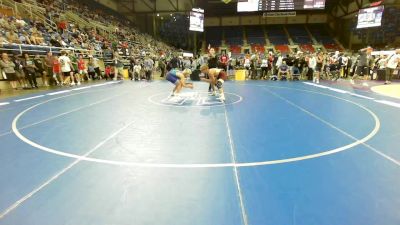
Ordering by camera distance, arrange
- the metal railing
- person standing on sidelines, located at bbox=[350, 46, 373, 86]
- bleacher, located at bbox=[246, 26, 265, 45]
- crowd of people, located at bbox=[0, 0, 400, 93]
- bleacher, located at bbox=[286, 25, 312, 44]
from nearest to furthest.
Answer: the metal railing < crowd of people, located at bbox=[0, 0, 400, 93] < person standing on sidelines, located at bbox=[350, 46, 373, 86] < bleacher, located at bbox=[286, 25, 312, 44] < bleacher, located at bbox=[246, 26, 265, 45]

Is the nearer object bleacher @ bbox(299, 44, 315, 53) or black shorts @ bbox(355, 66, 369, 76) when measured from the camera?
black shorts @ bbox(355, 66, 369, 76)

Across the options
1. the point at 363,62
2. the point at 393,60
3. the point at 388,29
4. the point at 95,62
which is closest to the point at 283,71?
the point at 363,62

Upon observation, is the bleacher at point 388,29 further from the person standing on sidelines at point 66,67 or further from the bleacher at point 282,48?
the person standing on sidelines at point 66,67

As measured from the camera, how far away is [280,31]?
3747cm

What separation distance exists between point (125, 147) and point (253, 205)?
2.26 meters

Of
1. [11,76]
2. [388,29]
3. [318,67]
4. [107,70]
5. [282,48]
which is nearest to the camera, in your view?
[11,76]

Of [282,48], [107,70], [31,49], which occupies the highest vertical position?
[282,48]

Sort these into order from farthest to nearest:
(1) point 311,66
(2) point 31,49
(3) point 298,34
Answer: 1. (3) point 298,34
2. (1) point 311,66
3. (2) point 31,49

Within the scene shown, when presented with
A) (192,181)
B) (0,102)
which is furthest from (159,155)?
(0,102)

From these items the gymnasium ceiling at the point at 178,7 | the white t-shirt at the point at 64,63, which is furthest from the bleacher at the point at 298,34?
the white t-shirt at the point at 64,63

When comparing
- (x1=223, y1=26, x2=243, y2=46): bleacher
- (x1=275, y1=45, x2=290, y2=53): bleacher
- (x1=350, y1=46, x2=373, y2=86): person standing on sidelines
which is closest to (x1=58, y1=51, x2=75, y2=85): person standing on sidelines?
(x1=350, y1=46, x2=373, y2=86): person standing on sidelines

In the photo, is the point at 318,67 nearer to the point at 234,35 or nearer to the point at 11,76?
the point at 11,76

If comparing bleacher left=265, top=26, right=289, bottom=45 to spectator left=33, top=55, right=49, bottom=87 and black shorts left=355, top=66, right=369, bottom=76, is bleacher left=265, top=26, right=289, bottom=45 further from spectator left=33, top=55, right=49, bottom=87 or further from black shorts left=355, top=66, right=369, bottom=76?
spectator left=33, top=55, right=49, bottom=87

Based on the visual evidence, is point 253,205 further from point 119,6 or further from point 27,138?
point 119,6
